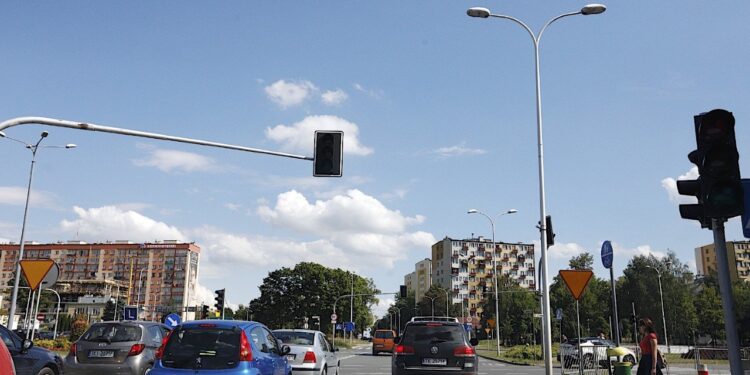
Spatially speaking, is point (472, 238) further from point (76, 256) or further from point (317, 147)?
point (317, 147)

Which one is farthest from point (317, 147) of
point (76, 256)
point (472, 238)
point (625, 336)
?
point (76, 256)

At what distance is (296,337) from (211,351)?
5155 mm

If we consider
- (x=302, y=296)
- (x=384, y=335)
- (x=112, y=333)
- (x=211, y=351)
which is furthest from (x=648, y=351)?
(x=302, y=296)

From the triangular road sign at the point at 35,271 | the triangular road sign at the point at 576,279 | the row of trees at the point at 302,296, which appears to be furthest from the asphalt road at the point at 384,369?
the row of trees at the point at 302,296

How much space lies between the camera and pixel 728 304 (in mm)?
5969

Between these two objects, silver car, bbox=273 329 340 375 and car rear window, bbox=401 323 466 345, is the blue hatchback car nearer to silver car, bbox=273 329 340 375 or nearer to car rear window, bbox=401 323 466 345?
silver car, bbox=273 329 340 375

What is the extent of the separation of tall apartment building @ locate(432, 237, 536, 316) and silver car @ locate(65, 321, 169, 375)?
126 m

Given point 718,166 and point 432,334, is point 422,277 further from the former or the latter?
point 718,166

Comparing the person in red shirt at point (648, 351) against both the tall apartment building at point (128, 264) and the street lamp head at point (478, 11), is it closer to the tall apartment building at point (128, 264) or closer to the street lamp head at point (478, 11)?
the street lamp head at point (478, 11)

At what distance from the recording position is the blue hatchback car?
8742 mm

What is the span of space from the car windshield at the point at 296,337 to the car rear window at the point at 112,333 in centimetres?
302

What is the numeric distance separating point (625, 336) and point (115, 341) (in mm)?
111650

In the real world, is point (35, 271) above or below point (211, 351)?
above

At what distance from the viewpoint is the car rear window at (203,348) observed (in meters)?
8.77
